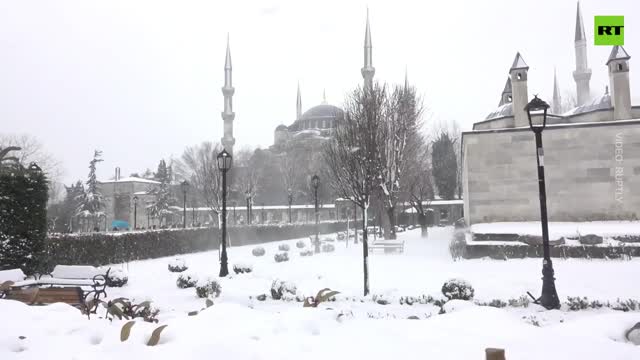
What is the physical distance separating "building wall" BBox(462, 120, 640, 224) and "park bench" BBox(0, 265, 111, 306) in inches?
631

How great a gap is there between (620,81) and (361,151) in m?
13.6

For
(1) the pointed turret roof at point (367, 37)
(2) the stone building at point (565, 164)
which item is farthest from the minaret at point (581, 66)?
(1) the pointed turret roof at point (367, 37)

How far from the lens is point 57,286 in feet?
34.6

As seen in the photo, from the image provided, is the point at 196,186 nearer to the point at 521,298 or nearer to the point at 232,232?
the point at 232,232

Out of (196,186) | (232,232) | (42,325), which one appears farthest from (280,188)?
(42,325)

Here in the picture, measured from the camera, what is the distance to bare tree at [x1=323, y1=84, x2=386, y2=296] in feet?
42.8

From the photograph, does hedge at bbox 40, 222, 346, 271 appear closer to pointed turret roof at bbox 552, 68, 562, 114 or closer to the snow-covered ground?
the snow-covered ground

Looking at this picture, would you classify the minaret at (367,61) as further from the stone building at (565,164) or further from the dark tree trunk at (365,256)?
the dark tree trunk at (365,256)

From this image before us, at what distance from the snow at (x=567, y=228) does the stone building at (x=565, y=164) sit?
89cm

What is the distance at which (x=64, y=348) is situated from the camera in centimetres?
518

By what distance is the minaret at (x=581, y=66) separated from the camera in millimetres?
38222

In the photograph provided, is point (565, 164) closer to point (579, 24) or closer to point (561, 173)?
point (561, 173)

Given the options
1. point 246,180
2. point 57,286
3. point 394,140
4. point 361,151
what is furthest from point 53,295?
point 246,180

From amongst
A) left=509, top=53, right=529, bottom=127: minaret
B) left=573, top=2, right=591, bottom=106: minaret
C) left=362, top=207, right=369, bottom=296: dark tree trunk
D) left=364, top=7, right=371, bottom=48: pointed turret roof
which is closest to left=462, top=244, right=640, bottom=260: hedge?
left=509, top=53, right=529, bottom=127: minaret
